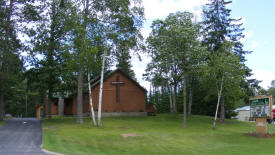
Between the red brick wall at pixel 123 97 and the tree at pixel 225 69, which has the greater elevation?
the tree at pixel 225 69

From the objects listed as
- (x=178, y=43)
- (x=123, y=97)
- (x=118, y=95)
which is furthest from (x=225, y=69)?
(x=118, y=95)

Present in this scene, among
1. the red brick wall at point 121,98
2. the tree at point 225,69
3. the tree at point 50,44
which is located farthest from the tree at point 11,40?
the tree at point 225,69

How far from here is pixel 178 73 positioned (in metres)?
37.6

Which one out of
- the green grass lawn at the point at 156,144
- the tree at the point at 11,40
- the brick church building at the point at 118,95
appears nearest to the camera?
the green grass lawn at the point at 156,144

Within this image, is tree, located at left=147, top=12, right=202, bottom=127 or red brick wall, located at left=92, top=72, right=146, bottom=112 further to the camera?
red brick wall, located at left=92, top=72, right=146, bottom=112

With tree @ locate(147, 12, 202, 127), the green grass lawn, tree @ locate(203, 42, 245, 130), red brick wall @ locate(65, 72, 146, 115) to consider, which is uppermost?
tree @ locate(147, 12, 202, 127)

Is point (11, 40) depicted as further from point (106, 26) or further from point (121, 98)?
point (121, 98)

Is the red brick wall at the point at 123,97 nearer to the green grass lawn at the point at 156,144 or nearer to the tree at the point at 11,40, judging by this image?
the tree at the point at 11,40

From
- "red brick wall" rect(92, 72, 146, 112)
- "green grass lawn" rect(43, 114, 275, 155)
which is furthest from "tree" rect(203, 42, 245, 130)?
"red brick wall" rect(92, 72, 146, 112)

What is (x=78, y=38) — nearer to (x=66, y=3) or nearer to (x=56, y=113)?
(x=66, y=3)

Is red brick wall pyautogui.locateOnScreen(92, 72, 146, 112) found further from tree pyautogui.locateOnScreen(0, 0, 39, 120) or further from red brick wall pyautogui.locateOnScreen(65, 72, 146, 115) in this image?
tree pyautogui.locateOnScreen(0, 0, 39, 120)

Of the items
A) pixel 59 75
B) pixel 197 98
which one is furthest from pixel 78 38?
pixel 197 98

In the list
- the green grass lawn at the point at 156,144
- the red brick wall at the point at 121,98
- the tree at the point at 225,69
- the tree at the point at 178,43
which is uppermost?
the tree at the point at 178,43

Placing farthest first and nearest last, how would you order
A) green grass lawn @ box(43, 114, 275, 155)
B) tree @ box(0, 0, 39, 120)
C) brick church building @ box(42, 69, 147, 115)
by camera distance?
1. brick church building @ box(42, 69, 147, 115)
2. tree @ box(0, 0, 39, 120)
3. green grass lawn @ box(43, 114, 275, 155)
